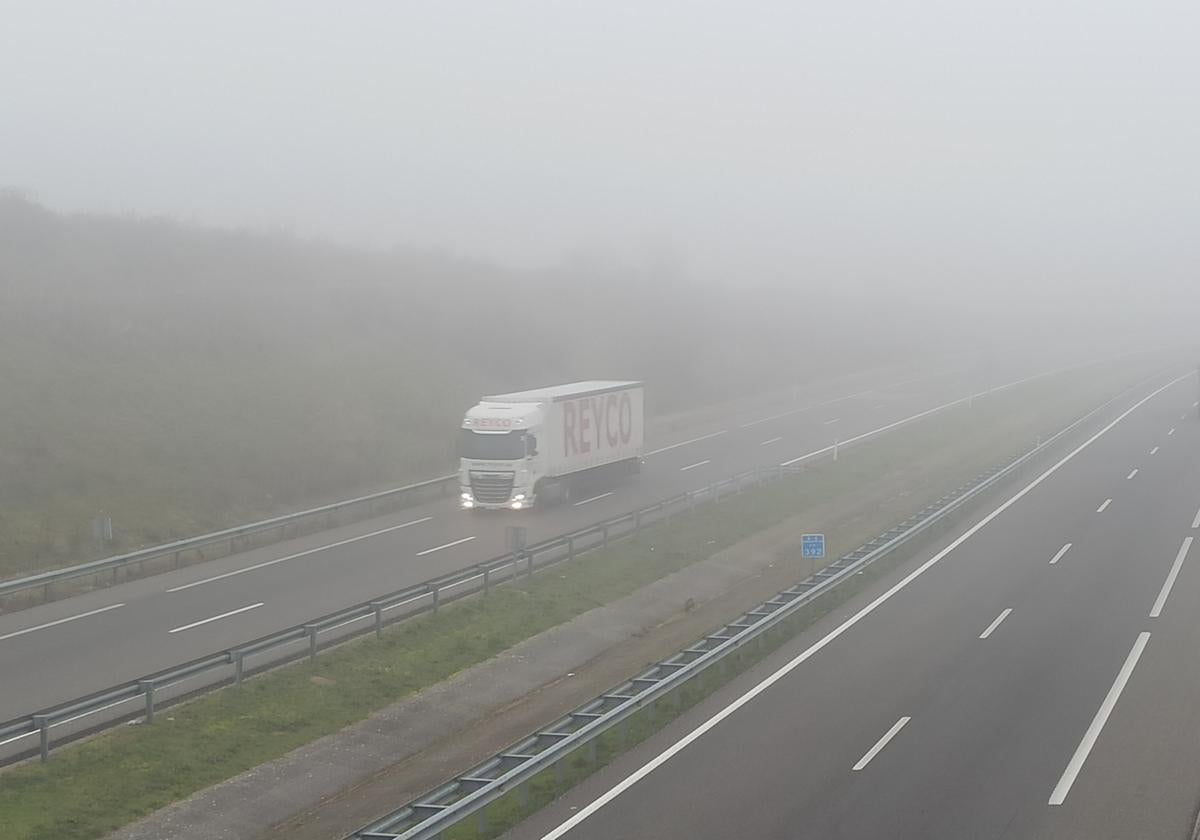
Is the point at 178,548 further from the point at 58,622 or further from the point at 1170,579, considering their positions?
the point at 1170,579

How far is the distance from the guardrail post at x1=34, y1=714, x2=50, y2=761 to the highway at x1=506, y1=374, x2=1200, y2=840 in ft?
23.7

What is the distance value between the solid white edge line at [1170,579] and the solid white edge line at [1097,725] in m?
2.23

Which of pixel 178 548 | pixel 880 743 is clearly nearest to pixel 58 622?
pixel 178 548

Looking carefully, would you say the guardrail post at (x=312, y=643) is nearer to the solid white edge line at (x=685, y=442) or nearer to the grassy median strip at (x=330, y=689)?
the grassy median strip at (x=330, y=689)

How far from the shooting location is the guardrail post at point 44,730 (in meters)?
16.5

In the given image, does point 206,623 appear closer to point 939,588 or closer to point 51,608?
point 51,608

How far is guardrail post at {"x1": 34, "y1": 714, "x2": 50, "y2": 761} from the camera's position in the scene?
1647cm

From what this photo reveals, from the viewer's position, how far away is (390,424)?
53719 mm

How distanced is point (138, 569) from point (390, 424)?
934 inches


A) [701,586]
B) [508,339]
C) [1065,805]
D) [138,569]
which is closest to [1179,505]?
[701,586]

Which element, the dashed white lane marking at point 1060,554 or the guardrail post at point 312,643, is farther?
the dashed white lane marking at point 1060,554

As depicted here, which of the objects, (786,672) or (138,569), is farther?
(138,569)

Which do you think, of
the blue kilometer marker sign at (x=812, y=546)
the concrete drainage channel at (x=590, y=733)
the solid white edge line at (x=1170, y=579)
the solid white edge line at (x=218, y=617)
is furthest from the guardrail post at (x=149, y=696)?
the solid white edge line at (x=1170, y=579)

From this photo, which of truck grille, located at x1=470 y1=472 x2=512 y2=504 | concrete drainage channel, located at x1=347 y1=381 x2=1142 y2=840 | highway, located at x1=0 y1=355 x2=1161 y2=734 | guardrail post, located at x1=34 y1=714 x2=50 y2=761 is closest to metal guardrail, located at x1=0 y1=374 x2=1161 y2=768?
guardrail post, located at x1=34 y1=714 x2=50 y2=761
